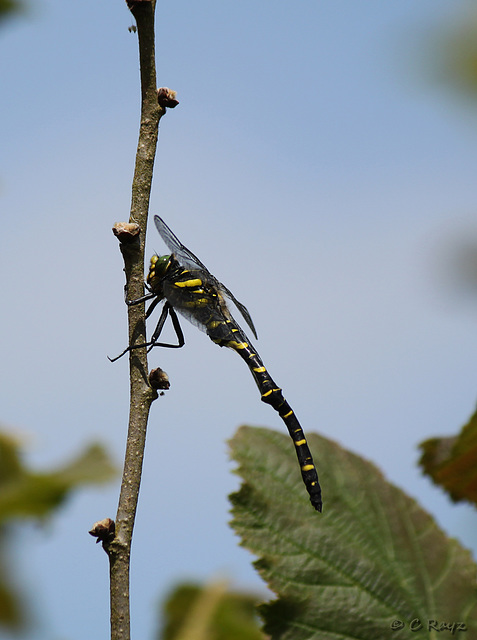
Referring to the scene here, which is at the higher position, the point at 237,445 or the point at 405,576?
the point at 237,445

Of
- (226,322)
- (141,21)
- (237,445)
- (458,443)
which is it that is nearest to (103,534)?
(237,445)

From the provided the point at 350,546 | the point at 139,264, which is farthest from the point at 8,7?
the point at 350,546

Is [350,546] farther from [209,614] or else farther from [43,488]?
[43,488]

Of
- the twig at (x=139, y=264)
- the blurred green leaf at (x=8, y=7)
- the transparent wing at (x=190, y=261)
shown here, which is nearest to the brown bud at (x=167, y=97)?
the twig at (x=139, y=264)

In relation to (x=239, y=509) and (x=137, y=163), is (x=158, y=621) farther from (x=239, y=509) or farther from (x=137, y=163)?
(x=137, y=163)

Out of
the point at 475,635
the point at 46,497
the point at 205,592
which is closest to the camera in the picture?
the point at 46,497

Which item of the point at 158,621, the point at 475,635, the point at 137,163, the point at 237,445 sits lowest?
the point at 475,635
